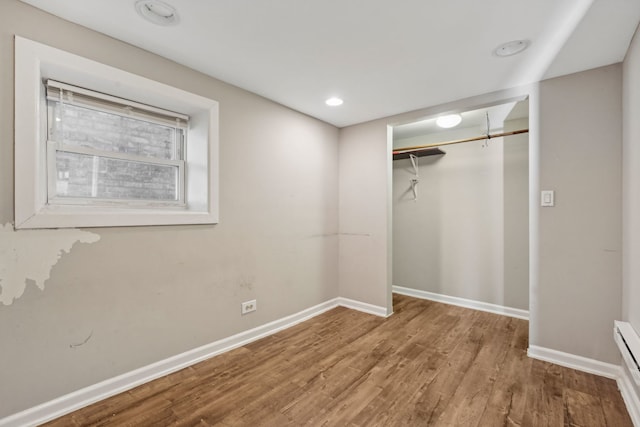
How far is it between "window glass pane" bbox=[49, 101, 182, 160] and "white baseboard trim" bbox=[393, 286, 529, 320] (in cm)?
348

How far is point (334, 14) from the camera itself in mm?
1604

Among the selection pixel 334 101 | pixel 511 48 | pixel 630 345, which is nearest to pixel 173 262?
pixel 334 101

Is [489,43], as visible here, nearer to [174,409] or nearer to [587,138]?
[587,138]

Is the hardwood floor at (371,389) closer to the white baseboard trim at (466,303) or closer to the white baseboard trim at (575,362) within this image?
the white baseboard trim at (575,362)

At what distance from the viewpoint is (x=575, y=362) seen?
2176mm

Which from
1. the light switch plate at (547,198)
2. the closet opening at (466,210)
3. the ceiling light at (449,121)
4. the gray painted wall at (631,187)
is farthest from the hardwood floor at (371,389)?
the ceiling light at (449,121)

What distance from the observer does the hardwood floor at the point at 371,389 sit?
5.41 feet

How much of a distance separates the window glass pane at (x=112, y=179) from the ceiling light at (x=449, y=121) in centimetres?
304

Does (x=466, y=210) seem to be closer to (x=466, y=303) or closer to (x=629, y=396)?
(x=466, y=303)

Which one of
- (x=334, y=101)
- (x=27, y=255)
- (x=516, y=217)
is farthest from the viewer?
(x=516, y=217)

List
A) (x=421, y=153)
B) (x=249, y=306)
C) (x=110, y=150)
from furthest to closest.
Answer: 1. (x=421, y=153)
2. (x=249, y=306)
3. (x=110, y=150)

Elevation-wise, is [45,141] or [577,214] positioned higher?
[45,141]

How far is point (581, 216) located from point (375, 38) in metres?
2.04

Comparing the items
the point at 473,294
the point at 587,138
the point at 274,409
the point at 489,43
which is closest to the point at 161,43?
the point at 489,43
